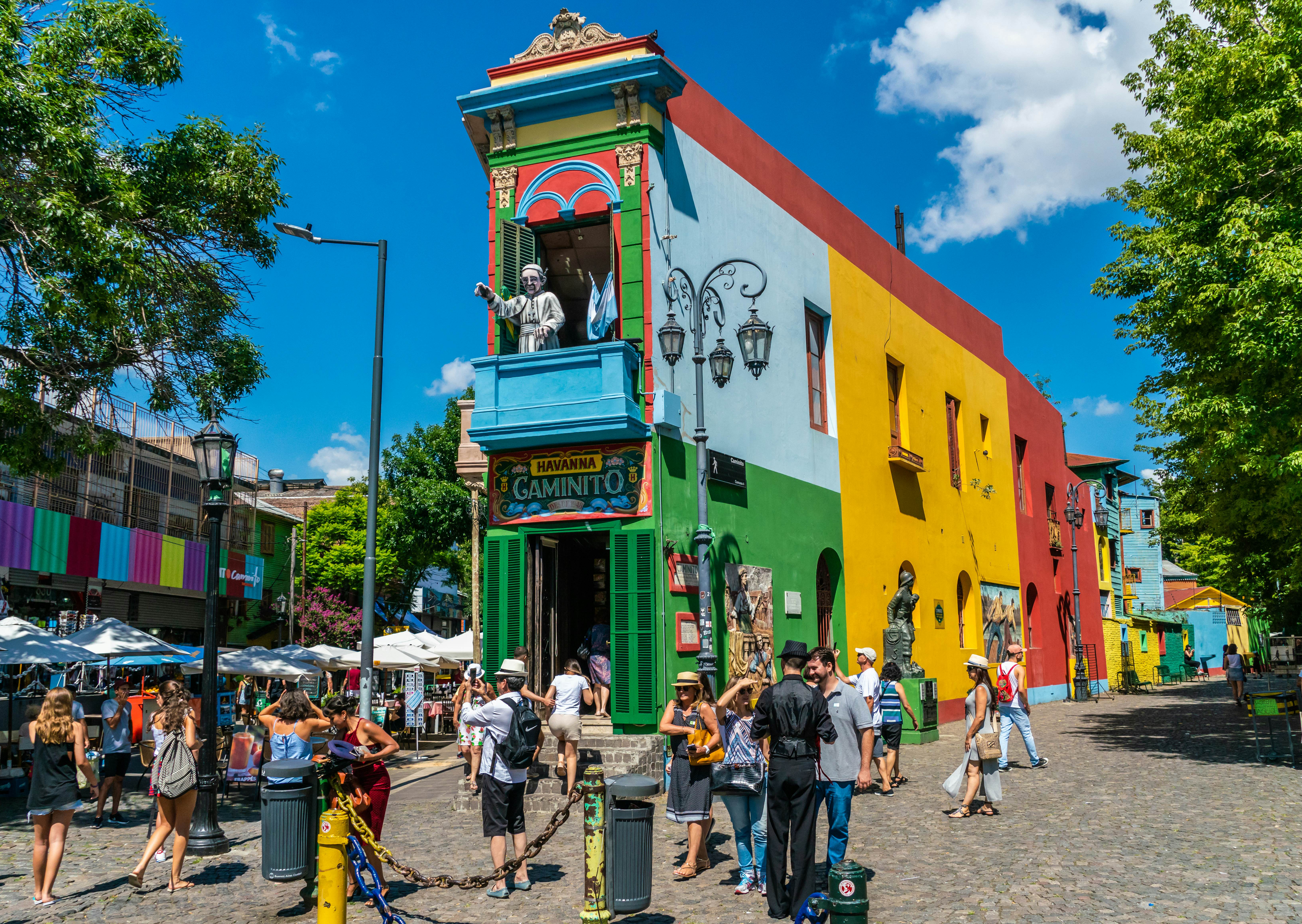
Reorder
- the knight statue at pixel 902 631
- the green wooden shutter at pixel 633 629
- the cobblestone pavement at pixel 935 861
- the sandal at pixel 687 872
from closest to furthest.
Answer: the cobblestone pavement at pixel 935 861 → the sandal at pixel 687 872 → the green wooden shutter at pixel 633 629 → the knight statue at pixel 902 631

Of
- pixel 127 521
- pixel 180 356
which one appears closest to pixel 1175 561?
pixel 127 521

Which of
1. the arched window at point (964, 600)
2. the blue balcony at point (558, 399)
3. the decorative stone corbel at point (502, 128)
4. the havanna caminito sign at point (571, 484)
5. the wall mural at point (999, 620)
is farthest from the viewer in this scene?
the wall mural at point (999, 620)

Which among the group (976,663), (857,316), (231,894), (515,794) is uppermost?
(857,316)

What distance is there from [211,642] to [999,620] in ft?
70.4

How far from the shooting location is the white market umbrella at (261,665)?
16891mm

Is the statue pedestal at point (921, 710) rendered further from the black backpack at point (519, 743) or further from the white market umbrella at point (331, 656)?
the black backpack at point (519, 743)

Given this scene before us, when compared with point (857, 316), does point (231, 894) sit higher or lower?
lower

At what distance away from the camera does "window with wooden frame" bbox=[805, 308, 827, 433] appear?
19.4 m

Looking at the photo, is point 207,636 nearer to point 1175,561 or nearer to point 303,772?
point 303,772

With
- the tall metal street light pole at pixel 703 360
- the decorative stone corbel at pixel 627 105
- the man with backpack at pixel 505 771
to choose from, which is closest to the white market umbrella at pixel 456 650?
the tall metal street light pole at pixel 703 360

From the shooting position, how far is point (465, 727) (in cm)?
1415

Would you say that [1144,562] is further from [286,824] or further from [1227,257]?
[286,824]

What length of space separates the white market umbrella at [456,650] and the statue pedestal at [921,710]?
1108 cm

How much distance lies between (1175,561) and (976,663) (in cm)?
6792
